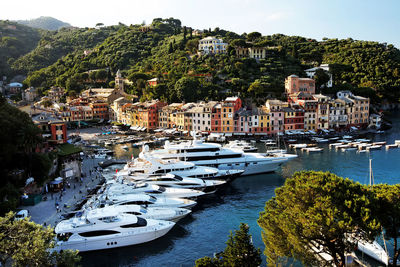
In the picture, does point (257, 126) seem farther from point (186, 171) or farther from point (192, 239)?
point (192, 239)

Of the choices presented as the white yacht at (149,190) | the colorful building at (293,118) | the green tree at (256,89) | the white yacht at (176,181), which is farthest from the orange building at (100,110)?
the white yacht at (149,190)

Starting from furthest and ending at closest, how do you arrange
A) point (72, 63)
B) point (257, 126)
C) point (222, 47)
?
point (72, 63) → point (222, 47) → point (257, 126)

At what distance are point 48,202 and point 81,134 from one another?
51253mm

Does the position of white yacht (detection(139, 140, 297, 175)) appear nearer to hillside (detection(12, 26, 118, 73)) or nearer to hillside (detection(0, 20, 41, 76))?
hillside (detection(12, 26, 118, 73))

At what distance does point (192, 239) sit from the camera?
26.1m

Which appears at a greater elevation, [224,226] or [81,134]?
[81,134]

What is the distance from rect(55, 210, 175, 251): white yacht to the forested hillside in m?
61.0

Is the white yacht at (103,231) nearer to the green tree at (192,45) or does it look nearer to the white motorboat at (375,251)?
the white motorboat at (375,251)

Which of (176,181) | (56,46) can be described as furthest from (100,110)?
(56,46)

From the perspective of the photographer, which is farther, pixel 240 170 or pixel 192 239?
pixel 240 170

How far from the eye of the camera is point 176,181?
1368 inches

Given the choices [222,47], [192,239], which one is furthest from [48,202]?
[222,47]

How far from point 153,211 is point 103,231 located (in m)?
4.99

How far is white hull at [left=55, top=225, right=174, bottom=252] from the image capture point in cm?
2369
